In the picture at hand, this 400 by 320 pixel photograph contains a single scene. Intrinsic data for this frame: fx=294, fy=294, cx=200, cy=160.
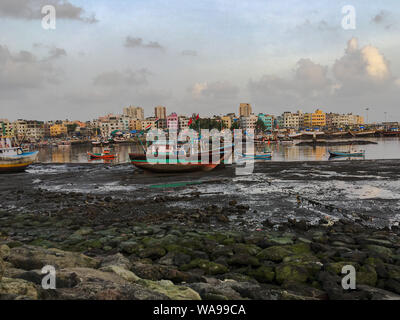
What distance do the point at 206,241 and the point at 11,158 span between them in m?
35.7

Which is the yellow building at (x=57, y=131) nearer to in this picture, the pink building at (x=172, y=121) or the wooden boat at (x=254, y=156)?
the pink building at (x=172, y=121)

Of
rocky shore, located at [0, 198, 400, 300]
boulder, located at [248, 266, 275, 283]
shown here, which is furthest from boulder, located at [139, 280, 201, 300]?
boulder, located at [248, 266, 275, 283]

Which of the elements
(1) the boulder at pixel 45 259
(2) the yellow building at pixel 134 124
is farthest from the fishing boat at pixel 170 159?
(2) the yellow building at pixel 134 124

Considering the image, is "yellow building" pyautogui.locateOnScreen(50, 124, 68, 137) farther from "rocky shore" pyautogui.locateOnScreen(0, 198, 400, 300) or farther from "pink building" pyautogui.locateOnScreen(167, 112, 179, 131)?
"rocky shore" pyautogui.locateOnScreen(0, 198, 400, 300)

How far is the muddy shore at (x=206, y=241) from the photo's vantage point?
6453 mm

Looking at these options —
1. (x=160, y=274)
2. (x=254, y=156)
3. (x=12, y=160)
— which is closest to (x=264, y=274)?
(x=160, y=274)

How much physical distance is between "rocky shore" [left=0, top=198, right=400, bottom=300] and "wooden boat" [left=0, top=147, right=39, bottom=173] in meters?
26.9

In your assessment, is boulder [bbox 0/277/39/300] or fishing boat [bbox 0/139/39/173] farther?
fishing boat [bbox 0/139/39/173]

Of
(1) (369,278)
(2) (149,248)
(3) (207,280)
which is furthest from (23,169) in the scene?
(1) (369,278)

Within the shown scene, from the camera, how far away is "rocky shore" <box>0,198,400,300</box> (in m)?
6.00

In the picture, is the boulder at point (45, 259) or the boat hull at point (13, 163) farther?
the boat hull at point (13, 163)

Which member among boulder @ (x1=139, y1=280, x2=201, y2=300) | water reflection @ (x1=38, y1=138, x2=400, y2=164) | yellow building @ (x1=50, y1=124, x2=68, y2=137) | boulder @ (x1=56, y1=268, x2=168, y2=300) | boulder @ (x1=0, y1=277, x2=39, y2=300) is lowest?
boulder @ (x1=139, y1=280, x2=201, y2=300)

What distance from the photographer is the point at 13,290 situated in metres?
4.91

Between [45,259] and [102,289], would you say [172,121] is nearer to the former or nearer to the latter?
[45,259]
